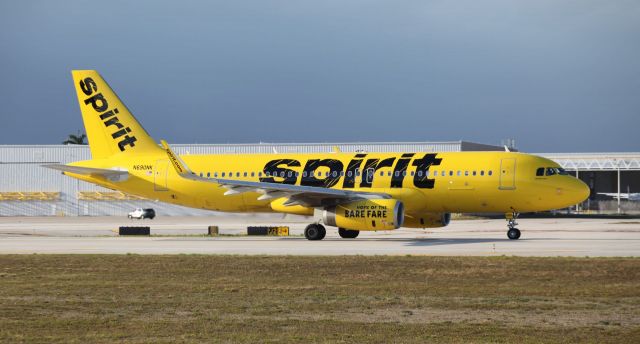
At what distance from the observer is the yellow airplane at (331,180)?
1729 inches

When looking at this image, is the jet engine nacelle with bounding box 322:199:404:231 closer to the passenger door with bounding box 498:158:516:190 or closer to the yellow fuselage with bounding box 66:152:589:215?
the yellow fuselage with bounding box 66:152:589:215

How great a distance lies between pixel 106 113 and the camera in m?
51.6

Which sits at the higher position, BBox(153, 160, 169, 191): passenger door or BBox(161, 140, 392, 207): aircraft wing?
BBox(153, 160, 169, 191): passenger door

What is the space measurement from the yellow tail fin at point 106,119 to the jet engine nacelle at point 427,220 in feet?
A: 50.9

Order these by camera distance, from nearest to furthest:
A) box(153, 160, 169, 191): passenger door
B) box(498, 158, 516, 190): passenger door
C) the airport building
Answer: box(498, 158, 516, 190): passenger door
box(153, 160, 169, 191): passenger door
the airport building

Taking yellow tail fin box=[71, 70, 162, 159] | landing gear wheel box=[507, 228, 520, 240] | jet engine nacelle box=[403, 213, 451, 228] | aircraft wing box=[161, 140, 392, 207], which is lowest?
landing gear wheel box=[507, 228, 520, 240]

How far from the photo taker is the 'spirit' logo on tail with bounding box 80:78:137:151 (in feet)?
169

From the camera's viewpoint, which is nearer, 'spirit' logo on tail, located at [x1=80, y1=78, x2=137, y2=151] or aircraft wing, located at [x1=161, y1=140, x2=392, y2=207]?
aircraft wing, located at [x1=161, y1=140, x2=392, y2=207]

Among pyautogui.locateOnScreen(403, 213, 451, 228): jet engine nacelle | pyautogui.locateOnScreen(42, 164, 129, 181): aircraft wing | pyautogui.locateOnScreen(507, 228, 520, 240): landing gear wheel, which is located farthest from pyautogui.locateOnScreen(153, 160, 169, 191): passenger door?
pyautogui.locateOnScreen(507, 228, 520, 240): landing gear wheel

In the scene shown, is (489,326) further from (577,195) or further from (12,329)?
(577,195)

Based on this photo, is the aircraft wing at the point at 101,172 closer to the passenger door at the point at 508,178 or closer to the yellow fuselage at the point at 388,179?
the yellow fuselage at the point at 388,179

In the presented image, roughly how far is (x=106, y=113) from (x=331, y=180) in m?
14.2

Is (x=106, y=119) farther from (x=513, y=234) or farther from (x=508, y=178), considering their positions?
(x=513, y=234)

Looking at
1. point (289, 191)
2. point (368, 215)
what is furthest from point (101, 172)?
point (368, 215)
